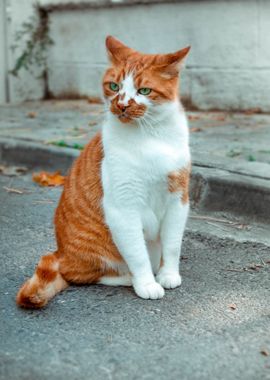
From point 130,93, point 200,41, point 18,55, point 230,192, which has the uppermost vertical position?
point 130,93

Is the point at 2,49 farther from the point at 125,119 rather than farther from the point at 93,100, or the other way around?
the point at 125,119

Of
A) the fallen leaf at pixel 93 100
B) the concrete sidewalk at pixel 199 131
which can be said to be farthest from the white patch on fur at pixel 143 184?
the fallen leaf at pixel 93 100

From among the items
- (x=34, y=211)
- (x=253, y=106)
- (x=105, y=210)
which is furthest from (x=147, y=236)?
(x=253, y=106)

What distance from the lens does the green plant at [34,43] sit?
27.8ft

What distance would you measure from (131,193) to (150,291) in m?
0.42

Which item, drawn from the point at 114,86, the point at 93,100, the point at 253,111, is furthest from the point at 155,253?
the point at 93,100

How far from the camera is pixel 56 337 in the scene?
2613 mm

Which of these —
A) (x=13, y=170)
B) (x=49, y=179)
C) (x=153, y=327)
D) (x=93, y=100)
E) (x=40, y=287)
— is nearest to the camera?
(x=153, y=327)

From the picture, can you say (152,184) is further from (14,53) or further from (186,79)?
(14,53)

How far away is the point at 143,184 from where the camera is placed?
2912 mm

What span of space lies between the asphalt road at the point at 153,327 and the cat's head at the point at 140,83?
0.79 meters

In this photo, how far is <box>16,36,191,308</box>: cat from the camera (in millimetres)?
2900

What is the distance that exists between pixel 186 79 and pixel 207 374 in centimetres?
518

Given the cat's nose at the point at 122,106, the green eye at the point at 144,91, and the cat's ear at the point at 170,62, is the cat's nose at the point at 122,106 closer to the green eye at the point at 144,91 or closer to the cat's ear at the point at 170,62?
the green eye at the point at 144,91
